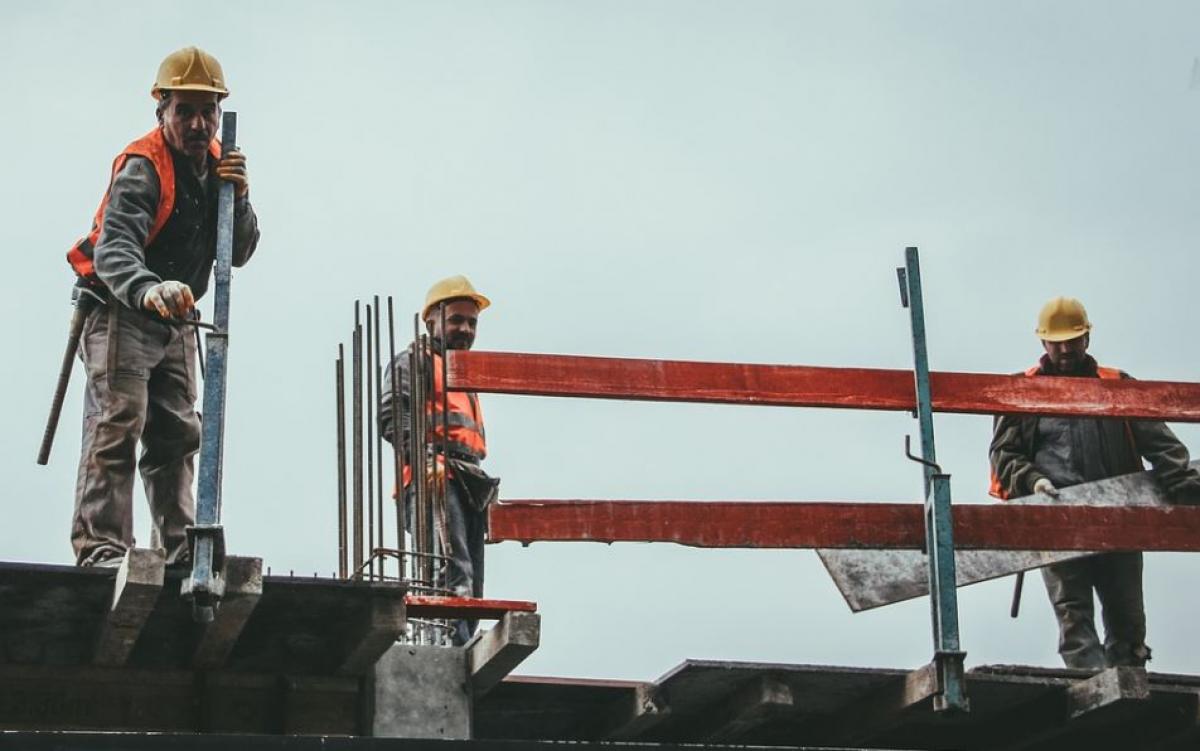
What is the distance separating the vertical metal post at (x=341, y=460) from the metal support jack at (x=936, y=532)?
2514 millimetres

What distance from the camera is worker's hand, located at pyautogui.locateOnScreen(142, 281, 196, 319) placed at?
26.8ft

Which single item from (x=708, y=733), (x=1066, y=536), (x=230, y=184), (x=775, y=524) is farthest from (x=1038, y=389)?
(x=230, y=184)

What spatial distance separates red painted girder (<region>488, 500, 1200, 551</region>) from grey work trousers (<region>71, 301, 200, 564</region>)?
147 centimetres

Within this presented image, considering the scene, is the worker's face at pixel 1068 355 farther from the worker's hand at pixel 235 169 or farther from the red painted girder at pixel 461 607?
the worker's hand at pixel 235 169

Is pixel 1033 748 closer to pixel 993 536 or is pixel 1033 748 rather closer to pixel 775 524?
pixel 993 536

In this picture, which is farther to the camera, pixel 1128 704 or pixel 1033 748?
pixel 1033 748

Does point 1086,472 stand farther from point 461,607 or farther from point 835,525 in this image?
point 461,607

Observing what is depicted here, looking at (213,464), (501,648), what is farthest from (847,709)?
(213,464)

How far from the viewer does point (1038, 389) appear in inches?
369

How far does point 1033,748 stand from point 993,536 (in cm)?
138

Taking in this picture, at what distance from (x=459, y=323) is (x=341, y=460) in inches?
92.9

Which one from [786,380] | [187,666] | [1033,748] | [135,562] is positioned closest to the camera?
[135,562]

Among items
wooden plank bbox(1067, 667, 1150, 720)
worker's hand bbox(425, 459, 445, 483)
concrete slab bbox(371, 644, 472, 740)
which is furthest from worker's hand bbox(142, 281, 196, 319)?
wooden plank bbox(1067, 667, 1150, 720)

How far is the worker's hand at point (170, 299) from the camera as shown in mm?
8172
